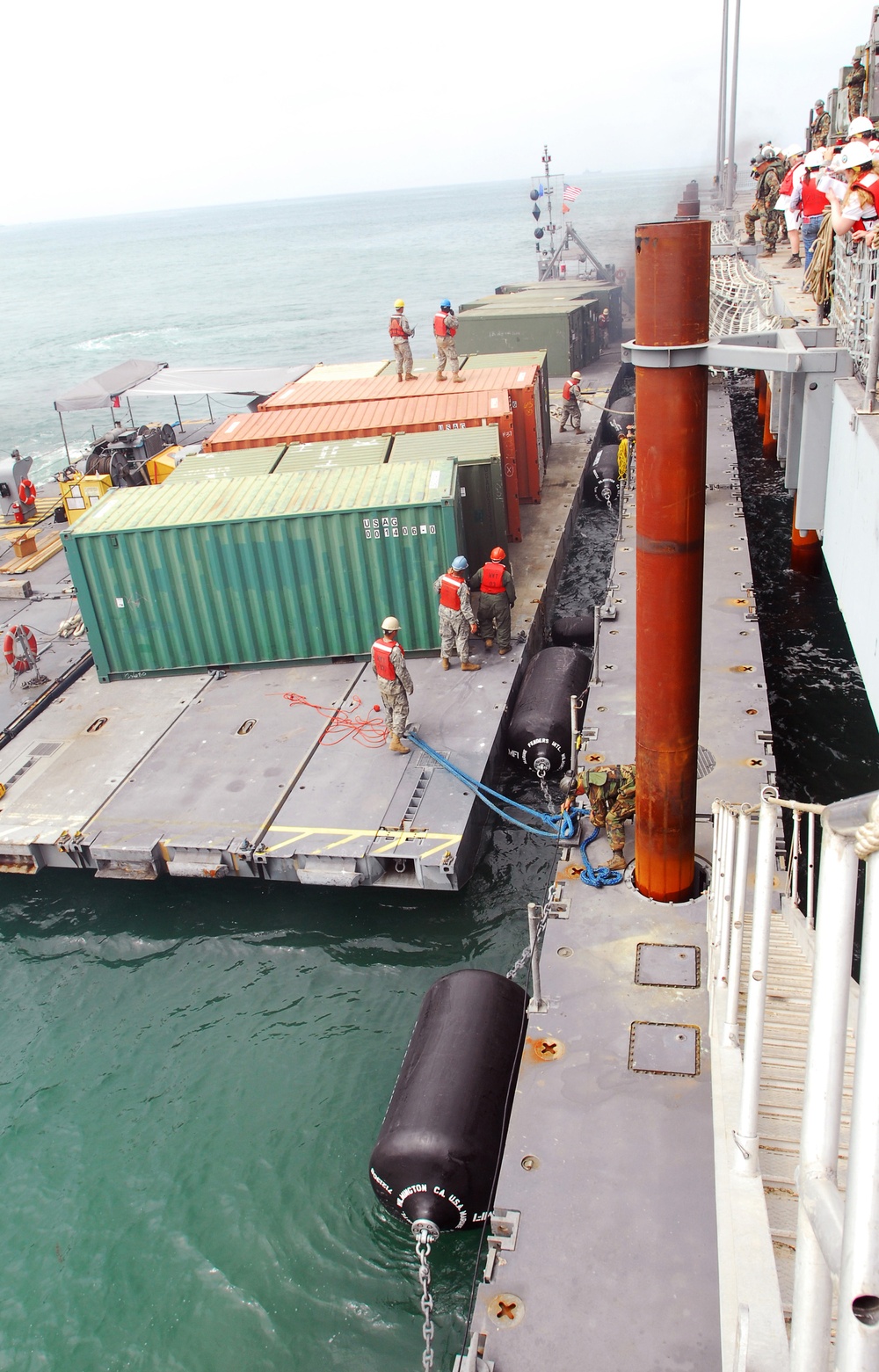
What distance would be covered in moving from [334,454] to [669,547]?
11.3 meters

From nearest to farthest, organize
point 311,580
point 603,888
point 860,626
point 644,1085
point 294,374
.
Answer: point 860,626
point 644,1085
point 603,888
point 311,580
point 294,374

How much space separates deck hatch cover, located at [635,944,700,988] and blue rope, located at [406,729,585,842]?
188cm

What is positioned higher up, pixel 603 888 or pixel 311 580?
pixel 311 580

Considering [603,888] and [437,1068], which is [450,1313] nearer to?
[437,1068]

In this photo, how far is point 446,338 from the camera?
2164cm

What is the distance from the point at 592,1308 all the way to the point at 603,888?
424 centimetres

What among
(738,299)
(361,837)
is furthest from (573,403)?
(361,837)

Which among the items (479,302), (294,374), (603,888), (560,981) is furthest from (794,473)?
(479,302)

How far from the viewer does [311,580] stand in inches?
612

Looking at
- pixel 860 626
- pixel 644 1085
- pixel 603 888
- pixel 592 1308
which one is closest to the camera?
pixel 592 1308

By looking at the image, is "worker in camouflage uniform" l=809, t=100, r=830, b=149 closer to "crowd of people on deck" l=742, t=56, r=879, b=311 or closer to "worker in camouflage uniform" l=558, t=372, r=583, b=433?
"crowd of people on deck" l=742, t=56, r=879, b=311

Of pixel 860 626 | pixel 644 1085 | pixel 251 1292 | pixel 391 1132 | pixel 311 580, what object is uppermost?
pixel 860 626

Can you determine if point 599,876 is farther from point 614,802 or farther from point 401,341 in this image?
point 401,341

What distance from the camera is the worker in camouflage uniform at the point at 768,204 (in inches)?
1076
